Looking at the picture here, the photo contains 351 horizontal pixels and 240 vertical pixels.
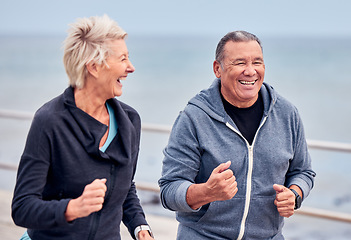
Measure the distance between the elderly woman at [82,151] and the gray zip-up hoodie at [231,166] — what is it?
0.87ft

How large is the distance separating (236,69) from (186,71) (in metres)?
30.2

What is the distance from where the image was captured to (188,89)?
26000 mm

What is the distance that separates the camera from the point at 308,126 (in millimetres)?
16766

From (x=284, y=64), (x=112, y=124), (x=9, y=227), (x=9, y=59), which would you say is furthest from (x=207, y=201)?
(x=9, y=59)

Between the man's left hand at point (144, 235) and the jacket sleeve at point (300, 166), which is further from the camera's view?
the jacket sleeve at point (300, 166)

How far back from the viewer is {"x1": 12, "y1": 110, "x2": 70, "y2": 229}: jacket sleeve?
1795 millimetres

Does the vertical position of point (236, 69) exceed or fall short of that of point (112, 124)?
it exceeds it

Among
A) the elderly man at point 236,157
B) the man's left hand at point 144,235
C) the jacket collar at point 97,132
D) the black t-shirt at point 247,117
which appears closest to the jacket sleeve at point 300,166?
the elderly man at point 236,157

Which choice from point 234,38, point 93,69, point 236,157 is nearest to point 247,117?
point 236,157

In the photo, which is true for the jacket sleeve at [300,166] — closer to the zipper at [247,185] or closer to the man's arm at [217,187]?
the zipper at [247,185]

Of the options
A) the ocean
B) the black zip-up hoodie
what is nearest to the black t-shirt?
the black zip-up hoodie

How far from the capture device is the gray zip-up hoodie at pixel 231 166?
2.23 m

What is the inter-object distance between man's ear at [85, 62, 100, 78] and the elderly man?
18.3 inches

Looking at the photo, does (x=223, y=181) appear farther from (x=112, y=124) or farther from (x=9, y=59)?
(x=9, y=59)
